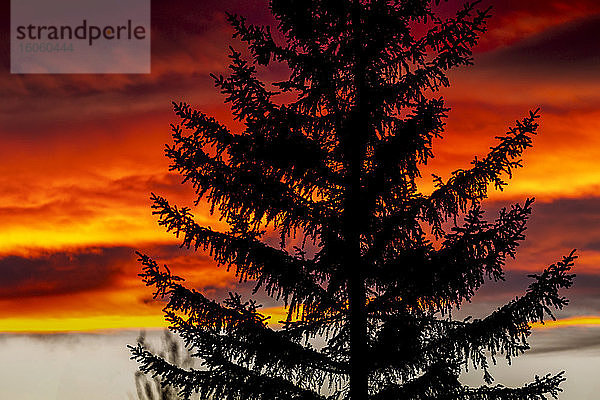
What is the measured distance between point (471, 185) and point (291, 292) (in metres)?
3.65

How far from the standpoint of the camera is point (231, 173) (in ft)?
47.2

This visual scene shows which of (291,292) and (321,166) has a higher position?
(321,166)

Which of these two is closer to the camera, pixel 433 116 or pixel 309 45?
pixel 433 116

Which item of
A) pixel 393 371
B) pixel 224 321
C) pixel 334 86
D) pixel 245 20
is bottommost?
pixel 393 371

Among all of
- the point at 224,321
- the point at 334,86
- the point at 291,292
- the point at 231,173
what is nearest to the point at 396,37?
the point at 334,86

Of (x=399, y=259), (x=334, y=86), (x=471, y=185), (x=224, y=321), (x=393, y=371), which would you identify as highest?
(x=334, y=86)

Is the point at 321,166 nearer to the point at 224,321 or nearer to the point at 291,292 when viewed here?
the point at 291,292

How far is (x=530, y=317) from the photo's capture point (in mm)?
13562

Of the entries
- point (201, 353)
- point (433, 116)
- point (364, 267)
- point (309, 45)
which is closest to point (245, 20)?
point (309, 45)

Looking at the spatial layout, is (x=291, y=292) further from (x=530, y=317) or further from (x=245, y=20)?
(x=245, y=20)

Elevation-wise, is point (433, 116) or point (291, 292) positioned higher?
point (433, 116)

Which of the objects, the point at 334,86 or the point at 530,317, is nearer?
the point at 530,317

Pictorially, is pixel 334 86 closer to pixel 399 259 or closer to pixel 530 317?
pixel 399 259

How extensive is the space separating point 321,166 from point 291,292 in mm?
2326
